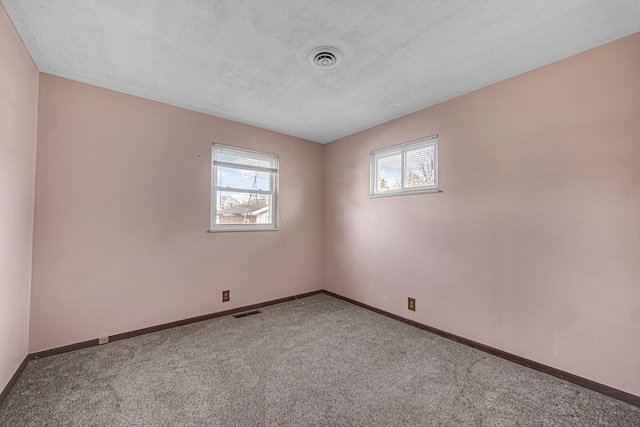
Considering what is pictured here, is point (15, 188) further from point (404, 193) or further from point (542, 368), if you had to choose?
point (542, 368)

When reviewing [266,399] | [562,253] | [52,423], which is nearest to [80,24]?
[52,423]

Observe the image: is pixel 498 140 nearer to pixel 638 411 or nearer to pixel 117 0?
pixel 638 411

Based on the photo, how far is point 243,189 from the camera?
11.9 feet

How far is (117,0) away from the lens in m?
1.55

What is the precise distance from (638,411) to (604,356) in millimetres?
307

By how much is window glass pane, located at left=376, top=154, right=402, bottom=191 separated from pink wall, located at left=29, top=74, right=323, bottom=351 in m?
1.61

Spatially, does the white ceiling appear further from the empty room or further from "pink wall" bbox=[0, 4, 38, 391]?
"pink wall" bbox=[0, 4, 38, 391]

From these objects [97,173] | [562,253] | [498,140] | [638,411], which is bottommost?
[638,411]

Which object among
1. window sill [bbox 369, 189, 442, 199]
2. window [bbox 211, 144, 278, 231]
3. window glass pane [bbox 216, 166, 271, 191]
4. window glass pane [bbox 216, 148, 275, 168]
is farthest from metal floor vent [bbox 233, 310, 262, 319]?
window sill [bbox 369, 189, 442, 199]

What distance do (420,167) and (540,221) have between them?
1.26 m

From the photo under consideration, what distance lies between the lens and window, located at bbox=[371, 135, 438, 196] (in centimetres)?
299

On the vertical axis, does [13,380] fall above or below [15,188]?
below

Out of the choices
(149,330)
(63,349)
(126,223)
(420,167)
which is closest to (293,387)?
(149,330)

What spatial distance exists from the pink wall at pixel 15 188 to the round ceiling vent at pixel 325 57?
1878mm
